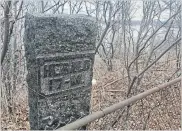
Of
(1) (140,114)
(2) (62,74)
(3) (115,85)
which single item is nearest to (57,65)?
(2) (62,74)

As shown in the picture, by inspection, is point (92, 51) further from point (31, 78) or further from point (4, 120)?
point (4, 120)

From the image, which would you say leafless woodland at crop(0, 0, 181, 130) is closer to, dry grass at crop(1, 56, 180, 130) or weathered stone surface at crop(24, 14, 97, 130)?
dry grass at crop(1, 56, 180, 130)

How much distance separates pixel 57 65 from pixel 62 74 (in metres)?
0.08

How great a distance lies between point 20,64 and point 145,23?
315cm

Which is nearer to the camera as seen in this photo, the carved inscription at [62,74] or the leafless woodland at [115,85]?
the carved inscription at [62,74]

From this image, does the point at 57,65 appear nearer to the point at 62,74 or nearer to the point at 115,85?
the point at 62,74

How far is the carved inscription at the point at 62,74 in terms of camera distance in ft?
5.51

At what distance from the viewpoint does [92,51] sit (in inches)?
75.2

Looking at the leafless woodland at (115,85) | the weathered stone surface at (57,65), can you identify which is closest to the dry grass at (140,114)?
the leafless woodland at (115,85)

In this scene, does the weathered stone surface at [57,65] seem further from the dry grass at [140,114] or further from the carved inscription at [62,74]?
the dry grass at [140,114]

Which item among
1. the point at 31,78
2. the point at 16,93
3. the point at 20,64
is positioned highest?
the point at 31,78

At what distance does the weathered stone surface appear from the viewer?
1.64 m

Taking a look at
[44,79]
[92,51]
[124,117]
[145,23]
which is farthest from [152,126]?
[145,23]

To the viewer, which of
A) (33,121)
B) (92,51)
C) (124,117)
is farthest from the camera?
(124,117)
